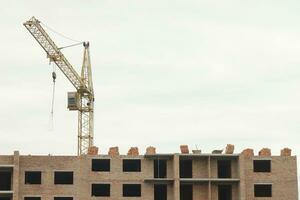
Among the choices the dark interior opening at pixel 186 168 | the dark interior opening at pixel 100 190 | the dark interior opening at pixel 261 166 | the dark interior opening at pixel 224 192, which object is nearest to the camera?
the dark interior opening at pixel 100 190

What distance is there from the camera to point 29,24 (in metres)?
138

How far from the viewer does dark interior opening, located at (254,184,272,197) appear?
366ft

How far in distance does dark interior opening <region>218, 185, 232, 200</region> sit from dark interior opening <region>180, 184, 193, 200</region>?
3.69m

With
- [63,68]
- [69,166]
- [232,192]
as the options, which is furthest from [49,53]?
[232,192]

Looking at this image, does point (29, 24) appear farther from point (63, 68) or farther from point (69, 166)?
point (69, 166)

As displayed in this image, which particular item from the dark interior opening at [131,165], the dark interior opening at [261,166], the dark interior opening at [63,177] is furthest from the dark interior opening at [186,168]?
the dark interior opening at [63,177]

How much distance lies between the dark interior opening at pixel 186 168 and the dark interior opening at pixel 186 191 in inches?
50.1

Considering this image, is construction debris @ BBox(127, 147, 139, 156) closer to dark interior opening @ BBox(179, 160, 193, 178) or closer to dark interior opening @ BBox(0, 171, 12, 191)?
dark interior opening @ BBox(179, 160, 193, 178)

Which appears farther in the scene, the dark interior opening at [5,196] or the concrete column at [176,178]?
the concrete column at [176,178]

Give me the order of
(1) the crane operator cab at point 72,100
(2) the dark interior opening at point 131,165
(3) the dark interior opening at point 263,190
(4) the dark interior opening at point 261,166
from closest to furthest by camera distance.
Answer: (2) the dark interior opening at point 131,165 → (3) the dark interior opening at point 263,190 → (4) the dark interior opening at point 261,166 → (1) the crane operator cab at point 72,100

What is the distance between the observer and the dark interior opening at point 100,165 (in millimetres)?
110619

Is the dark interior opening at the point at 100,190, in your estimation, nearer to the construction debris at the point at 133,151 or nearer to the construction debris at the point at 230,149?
the construction debris at the point at 133,151

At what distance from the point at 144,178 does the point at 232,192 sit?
11263 millimetres

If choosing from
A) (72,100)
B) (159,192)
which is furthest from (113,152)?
(72,100)
